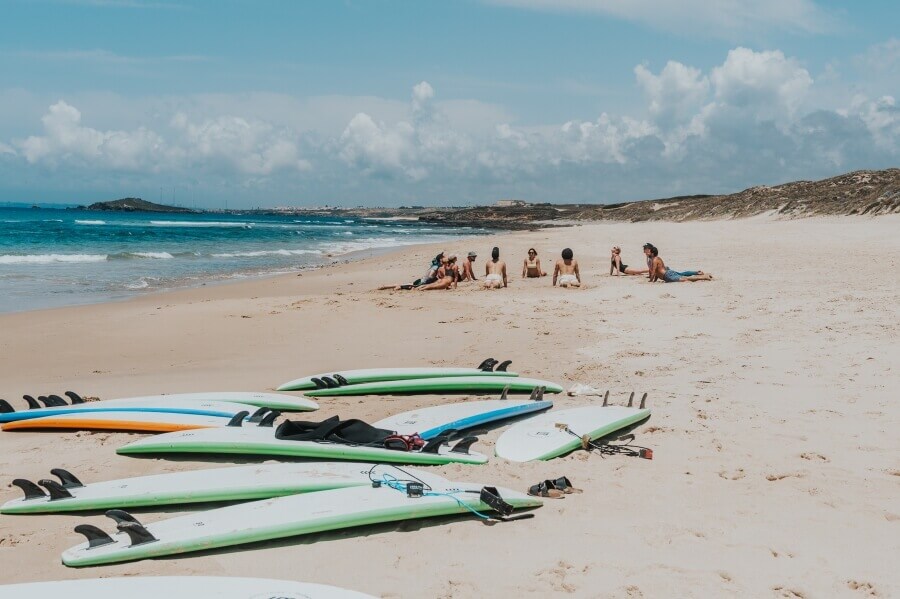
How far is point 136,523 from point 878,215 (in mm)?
29618

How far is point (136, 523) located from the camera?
3.52 m

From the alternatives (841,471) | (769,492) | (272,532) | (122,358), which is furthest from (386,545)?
(122,358)

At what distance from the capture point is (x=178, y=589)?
9.75ft

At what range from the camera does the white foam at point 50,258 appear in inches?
899

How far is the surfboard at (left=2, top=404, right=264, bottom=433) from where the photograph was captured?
218 inches

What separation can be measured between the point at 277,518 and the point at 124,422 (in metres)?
2.48

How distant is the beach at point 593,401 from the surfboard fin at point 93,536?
15cm

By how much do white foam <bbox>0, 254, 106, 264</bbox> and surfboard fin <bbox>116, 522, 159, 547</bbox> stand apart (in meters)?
22.4

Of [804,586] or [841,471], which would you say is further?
[841,471]

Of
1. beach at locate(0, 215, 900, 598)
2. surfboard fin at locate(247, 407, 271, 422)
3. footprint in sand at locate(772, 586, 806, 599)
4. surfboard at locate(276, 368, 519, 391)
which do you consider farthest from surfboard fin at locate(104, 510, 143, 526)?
surfboard at locate(276, 368, 519, 391)

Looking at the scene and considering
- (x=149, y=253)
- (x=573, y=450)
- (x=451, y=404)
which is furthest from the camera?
(x=149, y=253)

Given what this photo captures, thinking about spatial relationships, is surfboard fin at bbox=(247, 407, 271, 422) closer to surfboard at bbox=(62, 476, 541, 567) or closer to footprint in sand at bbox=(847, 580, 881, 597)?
surfboard at bbox=(62, 476, 541, 567)

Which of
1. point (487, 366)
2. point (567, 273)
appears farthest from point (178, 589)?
point (567, 273)

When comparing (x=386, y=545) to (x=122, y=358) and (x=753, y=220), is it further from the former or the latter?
(x=753, y=220)
